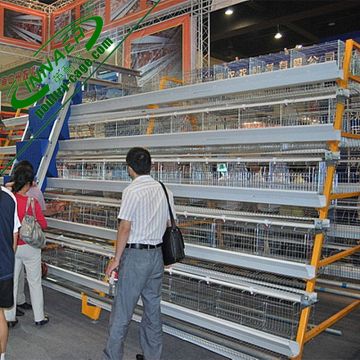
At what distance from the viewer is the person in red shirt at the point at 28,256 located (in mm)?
3781

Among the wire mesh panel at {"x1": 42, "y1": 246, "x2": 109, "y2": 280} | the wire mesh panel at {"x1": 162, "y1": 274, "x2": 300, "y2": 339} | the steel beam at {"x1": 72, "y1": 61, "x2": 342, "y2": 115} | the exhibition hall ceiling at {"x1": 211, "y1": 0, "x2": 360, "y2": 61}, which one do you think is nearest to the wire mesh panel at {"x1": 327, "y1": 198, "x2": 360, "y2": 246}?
the wire mesh panel at {"x1": 162, "y1": 274, "x2": 300, "y2": 339}

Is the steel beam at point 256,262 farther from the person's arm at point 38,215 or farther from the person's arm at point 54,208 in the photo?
the person's arm at point 54,208

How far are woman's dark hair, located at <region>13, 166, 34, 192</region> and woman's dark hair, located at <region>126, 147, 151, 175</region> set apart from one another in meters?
1.28

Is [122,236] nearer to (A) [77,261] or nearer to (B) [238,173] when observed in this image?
(B) [238,173]

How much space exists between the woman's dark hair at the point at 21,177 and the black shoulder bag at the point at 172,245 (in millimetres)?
1430

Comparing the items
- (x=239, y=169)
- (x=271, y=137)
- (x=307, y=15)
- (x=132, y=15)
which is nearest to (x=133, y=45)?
(x=132, y=15)

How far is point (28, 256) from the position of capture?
3.90 m

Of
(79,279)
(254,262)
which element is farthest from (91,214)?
(254,262)

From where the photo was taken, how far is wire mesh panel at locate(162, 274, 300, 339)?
3.20 meters

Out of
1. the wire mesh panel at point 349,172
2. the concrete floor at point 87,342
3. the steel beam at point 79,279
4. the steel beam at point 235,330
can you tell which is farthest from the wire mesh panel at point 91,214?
the wire mesh panel at point 349,172

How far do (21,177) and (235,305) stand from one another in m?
2.13

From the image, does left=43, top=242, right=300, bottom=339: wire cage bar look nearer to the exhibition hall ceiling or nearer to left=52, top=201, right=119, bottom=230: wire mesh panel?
left=52, top=201, right=119, bottom=230: wire mesh panel

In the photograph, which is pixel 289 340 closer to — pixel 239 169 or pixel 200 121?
pixel 239 169

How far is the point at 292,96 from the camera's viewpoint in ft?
9.95
